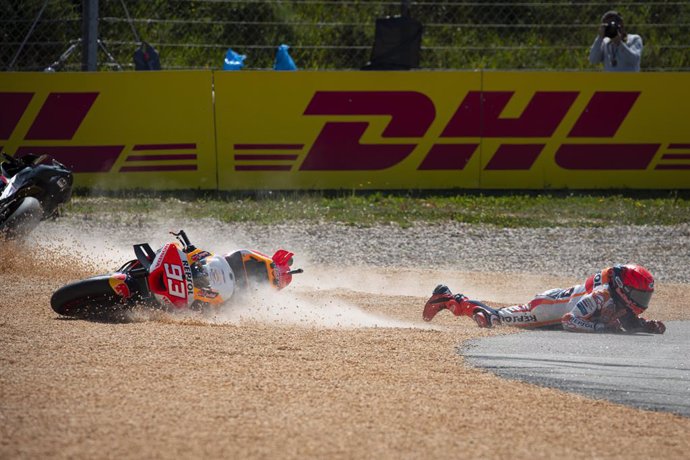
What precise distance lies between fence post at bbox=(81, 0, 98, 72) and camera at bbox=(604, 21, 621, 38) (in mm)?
8538

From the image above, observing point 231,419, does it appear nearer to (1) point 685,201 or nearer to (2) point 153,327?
(2) point 153,327

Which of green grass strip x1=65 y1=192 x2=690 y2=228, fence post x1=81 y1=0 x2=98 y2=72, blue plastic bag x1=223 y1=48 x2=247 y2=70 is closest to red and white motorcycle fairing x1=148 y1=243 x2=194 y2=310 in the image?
green grass strip x1=65 y1=192 x2=690 y2=228

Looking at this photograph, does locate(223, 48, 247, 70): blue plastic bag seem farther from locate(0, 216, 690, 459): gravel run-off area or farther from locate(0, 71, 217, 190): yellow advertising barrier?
locate(0, 216, 690, 459): gravel run-off area

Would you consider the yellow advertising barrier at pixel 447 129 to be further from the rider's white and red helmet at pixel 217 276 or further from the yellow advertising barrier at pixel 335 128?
the rider's white and red helmet at pixel 217 276

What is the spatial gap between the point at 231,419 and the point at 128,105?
10617 millimetres

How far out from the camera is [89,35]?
15.1 m

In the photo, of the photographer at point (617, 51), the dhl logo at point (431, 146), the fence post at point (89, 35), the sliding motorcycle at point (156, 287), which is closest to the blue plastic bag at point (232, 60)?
the dhl logo at point (431, 146)

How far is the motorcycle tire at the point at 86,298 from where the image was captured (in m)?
7.95

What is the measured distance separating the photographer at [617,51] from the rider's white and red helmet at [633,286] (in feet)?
27.8

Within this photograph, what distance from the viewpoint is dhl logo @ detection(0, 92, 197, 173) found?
14977mm

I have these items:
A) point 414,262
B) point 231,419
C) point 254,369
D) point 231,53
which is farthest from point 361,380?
point 231,53

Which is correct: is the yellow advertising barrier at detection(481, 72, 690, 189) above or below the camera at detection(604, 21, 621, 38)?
below

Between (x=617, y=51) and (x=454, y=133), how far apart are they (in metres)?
3.25

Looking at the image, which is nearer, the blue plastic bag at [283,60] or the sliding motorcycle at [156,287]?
the sliding motorcycle at [156,287]
